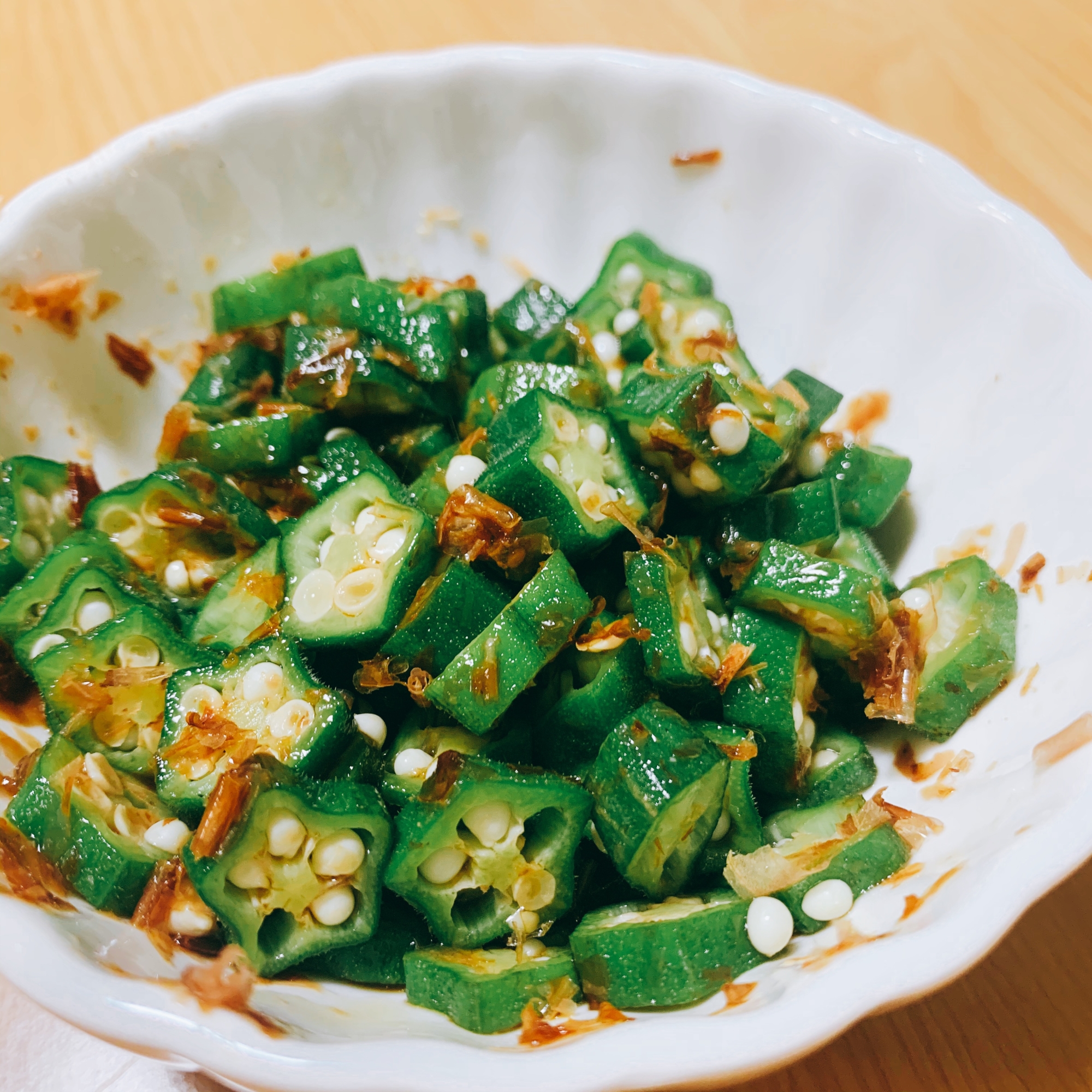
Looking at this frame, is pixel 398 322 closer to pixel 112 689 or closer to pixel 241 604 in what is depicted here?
pixel 241 604

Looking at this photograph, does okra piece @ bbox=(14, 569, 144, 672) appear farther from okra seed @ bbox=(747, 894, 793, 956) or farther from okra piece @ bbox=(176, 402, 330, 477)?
okra seed @ bbox=(747, 894, 793, 956)

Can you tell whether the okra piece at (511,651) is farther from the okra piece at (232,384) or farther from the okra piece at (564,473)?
the okra piece at (232,384)

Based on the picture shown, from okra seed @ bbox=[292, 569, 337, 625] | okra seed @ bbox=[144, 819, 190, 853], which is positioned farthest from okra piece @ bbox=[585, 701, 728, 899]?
okra seed @ bbox=[144, 819, 190, 853]

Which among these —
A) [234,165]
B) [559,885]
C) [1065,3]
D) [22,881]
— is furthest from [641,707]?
[1065,3]

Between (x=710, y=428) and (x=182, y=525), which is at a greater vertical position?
(x=710, y=428)

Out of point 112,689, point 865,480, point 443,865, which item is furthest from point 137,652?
point 865,480

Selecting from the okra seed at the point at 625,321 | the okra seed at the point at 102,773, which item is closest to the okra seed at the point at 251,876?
the okra seed at the point at 102,773
